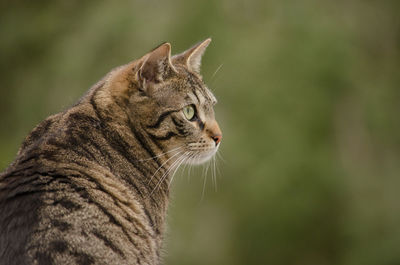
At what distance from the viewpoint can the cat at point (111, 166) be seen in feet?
7.09

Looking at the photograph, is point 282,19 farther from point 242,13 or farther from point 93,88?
point 93,88

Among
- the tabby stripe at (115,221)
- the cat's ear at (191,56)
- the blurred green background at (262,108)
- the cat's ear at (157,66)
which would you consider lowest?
the tabby stripe at (115,221)

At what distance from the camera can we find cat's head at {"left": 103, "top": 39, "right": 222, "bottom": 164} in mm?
3018

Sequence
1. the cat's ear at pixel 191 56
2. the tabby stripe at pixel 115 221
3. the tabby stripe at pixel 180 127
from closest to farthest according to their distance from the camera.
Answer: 1. the tabby stripe at pixel 115 221
2. the tabby stripe at pixel 180 127
3. the cat's ear at pixel 191 56

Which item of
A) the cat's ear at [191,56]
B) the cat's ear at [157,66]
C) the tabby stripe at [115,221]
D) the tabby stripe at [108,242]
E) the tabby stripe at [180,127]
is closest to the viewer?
the tabby stripe at [108,242]

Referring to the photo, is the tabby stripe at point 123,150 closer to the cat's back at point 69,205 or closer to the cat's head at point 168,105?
the cat's back at point 69,205

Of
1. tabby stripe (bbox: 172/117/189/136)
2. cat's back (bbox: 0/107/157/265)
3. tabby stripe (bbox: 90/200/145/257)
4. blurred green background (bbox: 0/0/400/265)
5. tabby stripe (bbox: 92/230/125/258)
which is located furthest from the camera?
blurred green background (bbox: 0/0/400/265)

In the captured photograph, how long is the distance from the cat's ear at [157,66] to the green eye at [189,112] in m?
0.20

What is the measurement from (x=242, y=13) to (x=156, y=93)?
5168mm

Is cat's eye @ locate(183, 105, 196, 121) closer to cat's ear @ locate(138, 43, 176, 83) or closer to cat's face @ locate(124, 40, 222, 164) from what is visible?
cat's face @ locate(124, 40, 222, 164)

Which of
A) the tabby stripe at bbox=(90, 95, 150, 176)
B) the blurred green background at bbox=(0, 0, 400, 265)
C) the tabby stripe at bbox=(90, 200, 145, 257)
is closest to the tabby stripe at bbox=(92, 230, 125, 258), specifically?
the tabby stripe at bbox=(90, 200, 145, 257)

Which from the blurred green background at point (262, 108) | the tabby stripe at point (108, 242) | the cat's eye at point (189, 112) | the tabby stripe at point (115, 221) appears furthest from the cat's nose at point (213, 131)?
the blurred green background at point (262, 108)

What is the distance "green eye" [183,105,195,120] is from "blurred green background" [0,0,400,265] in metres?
3.81

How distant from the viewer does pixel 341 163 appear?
24.9 feet
